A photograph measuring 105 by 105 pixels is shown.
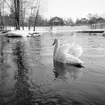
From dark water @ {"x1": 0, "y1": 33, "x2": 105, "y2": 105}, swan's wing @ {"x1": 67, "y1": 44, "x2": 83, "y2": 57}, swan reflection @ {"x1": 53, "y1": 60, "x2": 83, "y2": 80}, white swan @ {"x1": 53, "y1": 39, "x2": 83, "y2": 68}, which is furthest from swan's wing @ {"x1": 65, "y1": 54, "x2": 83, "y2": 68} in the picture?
swan's wing @ {"x1": 67, "y1": 44, "x2": 83, "y2": 57}

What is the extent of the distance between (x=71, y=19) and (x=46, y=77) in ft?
453

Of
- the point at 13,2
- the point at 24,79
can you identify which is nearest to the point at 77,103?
the point at 24,79

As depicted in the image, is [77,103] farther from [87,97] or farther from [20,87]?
[20,87]

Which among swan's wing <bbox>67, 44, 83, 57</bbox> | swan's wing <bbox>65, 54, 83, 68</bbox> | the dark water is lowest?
the dark water

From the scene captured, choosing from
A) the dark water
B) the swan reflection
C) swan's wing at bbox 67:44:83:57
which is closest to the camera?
the dark water

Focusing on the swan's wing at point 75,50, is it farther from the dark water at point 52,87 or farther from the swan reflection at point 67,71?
the dark water at point 52,87

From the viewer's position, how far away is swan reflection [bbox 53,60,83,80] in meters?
5.53

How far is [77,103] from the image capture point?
3.57 m

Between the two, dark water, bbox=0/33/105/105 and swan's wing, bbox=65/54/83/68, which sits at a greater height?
swan's wing, bbox=65/54/83/68

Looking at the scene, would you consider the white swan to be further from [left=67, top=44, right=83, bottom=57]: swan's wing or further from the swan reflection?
the swan reflection

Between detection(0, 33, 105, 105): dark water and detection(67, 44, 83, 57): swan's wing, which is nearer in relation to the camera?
detection(0, 33, 105, 105): dark water

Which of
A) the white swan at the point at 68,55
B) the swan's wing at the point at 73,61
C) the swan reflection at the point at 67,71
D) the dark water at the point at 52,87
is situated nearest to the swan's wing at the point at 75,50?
the white swan at the point at 68,55

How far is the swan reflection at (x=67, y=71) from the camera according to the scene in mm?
5534

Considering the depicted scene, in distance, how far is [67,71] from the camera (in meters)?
6.11
